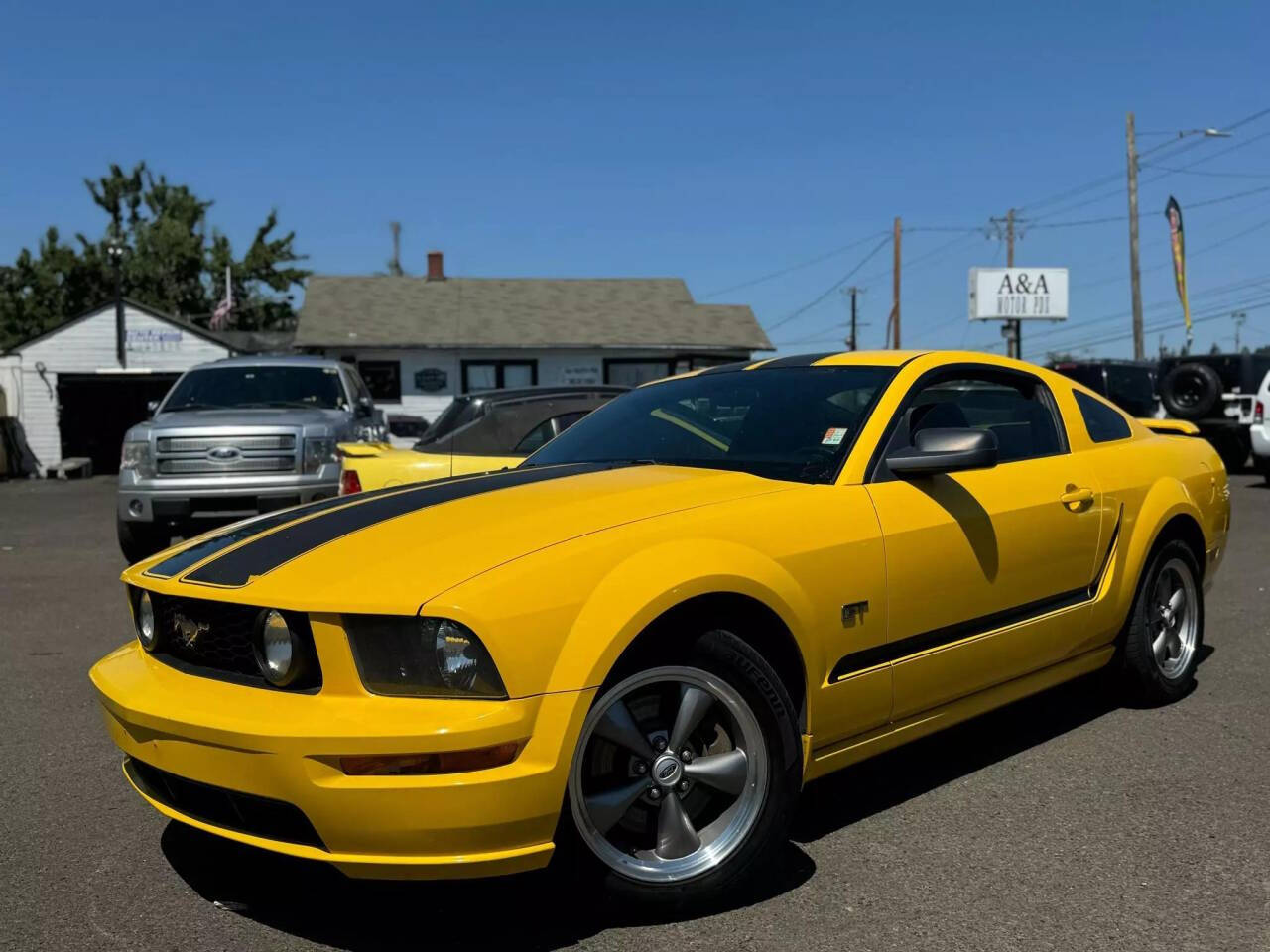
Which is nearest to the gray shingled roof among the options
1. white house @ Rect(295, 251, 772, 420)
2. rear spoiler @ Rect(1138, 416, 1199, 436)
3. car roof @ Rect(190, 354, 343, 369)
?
white house @ Rect(295, 251, 772, 420)

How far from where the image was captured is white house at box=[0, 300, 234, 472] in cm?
2895

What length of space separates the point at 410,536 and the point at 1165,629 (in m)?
3.50

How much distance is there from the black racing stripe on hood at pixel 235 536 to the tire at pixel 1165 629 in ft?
9.95

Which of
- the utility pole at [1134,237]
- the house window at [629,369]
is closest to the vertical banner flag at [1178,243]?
the utility pole at [1134,237]

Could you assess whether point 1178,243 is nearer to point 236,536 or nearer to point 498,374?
point 498,374

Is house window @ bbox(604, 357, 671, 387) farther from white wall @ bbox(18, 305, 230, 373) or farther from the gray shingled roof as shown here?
white wall @ bbox(18, 305, 230, 373)

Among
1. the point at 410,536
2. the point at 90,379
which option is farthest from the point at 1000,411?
the point at 90,379

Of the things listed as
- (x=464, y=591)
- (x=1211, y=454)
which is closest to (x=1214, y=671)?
(x=1211, y=454)

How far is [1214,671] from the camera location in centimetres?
566

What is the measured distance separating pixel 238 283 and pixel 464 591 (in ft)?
194

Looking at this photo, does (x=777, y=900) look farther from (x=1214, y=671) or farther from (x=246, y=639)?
(x=1214, y=671)

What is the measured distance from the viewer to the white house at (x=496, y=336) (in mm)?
28297

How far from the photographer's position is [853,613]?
3.36 metres

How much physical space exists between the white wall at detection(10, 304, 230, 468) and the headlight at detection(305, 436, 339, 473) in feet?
67.3
